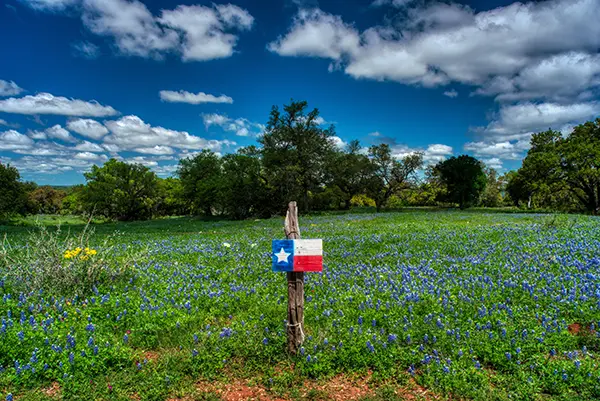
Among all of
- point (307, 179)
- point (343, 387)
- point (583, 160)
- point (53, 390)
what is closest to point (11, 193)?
point (307, 179)

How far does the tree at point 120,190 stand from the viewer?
52859mm

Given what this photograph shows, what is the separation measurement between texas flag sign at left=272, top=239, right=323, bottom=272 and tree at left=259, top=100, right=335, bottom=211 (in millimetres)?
37579

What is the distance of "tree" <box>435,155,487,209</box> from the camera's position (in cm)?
5472

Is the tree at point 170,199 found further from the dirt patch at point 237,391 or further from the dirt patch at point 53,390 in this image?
the dirt patch at point 237,391

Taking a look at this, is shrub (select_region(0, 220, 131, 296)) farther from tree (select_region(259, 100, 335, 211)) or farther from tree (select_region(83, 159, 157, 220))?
tree (select_region(83, 159, 157, 220))

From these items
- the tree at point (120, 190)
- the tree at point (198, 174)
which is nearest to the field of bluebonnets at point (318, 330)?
the tree at point (198, 174)

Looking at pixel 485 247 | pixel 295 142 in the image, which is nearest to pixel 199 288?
pixel 485 247

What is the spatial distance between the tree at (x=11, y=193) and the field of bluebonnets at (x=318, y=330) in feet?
135

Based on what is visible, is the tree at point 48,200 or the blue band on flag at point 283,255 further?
the tree at point 48,200

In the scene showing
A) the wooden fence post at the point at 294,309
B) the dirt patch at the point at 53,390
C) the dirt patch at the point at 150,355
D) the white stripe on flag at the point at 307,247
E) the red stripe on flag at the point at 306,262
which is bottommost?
the dirt patch at the point at 53,390

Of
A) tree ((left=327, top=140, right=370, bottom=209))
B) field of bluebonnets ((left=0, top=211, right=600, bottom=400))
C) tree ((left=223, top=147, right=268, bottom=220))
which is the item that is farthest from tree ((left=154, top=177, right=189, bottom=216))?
field of bluebonnets ((left=0, top=211, right=600, bottom=400))

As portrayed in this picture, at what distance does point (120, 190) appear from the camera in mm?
54219

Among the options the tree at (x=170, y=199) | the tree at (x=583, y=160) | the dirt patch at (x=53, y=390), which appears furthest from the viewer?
the tree at (x=170, y=199)

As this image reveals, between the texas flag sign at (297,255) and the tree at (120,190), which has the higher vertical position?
the tree at (120,190)
